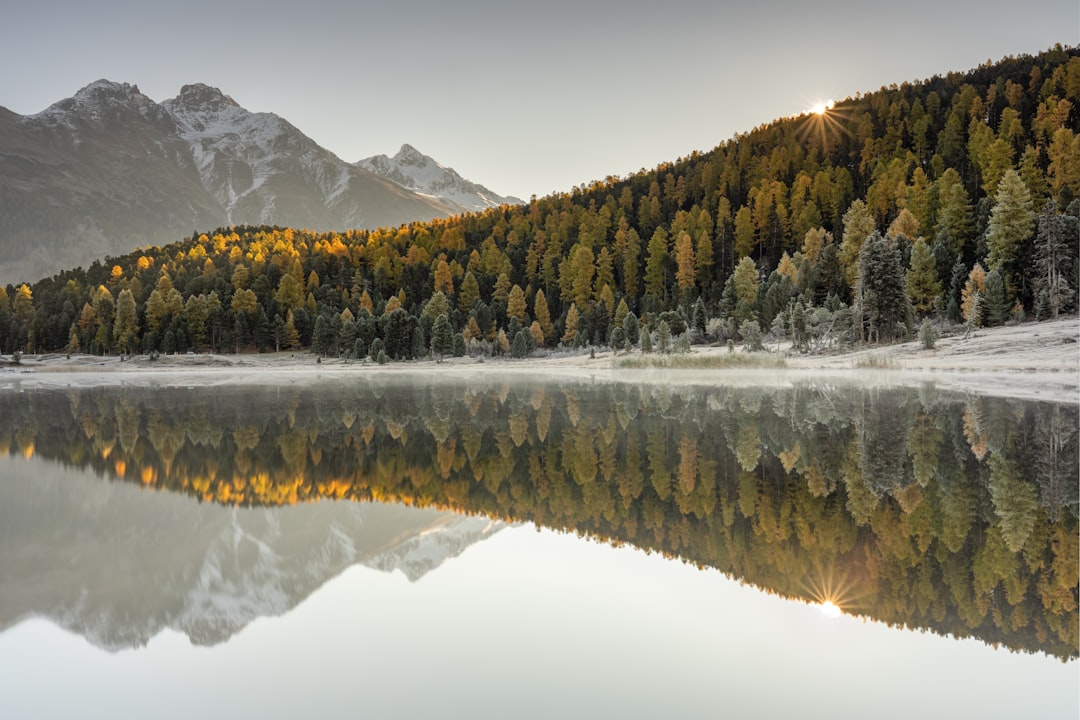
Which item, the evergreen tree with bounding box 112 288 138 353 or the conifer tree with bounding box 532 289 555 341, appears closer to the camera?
the conifer tree with bounding box 532 289 555 341

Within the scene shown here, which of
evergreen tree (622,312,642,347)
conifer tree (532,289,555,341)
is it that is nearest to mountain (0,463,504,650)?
evergreen tree (622,312,642,347)

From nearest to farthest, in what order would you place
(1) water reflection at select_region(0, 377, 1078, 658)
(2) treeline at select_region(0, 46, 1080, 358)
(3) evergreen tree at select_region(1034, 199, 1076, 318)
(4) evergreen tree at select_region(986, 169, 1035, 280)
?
(1) water reflection at select_region(0, 377, 1078, 658)
(3) evergreen tree at select_region(1034, 199, 1076, 318)
(4) evergreen tree at select_region(986, 169, 1035, 280)
(2) treeline at select_region(0, 46, 1080, 358)

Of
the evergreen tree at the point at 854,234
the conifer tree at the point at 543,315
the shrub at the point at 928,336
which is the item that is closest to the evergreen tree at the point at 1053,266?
the shrub at the point at 928,336

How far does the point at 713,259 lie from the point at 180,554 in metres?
98.5

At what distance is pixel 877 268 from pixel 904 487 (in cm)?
5103

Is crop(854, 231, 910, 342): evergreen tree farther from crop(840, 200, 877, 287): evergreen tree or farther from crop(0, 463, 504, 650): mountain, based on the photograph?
crop(0, 463, 504, 650): mountain

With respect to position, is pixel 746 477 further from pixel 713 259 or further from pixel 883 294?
pixel 713 259

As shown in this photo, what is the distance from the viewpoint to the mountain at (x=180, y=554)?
6.62m

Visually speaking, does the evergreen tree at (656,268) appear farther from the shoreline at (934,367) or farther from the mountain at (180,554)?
the mountain at (180,554)

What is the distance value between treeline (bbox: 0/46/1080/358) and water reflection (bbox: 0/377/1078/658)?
41899 mm

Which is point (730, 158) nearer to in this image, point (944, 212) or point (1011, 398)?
point (944, 212)

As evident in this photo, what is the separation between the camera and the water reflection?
699cm

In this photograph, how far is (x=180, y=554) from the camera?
335 inches

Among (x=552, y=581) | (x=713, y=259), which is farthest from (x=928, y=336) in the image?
A: (x=713, y=259)
